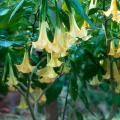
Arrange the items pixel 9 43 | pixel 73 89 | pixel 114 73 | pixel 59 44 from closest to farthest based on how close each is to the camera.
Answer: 1. pixel 59 44
2. pixel 9 43
3. pixel 114 73
4. pixel 73 89

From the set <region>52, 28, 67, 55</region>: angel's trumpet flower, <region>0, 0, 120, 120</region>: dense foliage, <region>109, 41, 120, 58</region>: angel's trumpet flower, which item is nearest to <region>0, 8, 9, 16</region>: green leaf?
<region>0, 0, 120, 120</region>: dense foliage

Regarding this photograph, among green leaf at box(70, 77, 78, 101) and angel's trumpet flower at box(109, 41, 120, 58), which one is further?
green leaf at box(70, 77, 78, 101)

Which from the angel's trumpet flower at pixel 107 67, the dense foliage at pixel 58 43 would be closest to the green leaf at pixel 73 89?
the dense foliage at pixel 58 43

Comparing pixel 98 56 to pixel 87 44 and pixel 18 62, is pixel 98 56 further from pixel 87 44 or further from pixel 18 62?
pixel 18 62

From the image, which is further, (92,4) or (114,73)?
(114,73)

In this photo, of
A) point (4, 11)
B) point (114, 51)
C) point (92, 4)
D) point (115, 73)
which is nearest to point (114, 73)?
point (115, 73)

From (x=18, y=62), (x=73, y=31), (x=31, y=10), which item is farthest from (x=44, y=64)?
(x=73, y=31)

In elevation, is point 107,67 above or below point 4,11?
below

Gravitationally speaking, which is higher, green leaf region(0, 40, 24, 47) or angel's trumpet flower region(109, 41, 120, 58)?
green leaf region(0, 40, 24, 47)

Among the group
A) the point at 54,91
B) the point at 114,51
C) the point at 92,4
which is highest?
the point at 92,4

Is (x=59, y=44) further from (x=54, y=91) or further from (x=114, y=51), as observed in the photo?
(x=54, y=91)

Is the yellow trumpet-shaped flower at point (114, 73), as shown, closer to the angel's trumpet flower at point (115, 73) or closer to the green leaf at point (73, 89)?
the angel's trumpet flower at point (115, 73)

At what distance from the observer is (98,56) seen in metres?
1.00

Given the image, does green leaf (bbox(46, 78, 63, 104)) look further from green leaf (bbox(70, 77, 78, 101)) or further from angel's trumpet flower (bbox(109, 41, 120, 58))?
angel's trumpet flower (bbox(109, 41, 120, 58))
